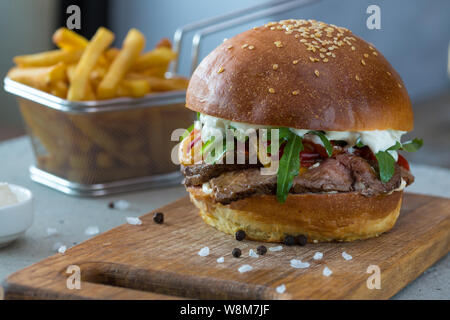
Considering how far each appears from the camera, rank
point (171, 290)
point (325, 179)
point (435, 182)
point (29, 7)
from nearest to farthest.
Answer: point (171, 290), point (325, 179), point (435, 182), point (29, 7)

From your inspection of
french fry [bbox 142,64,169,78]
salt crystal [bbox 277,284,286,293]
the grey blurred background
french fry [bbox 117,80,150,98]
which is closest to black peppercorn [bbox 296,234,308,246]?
salt crystal [bbox 277,284,286,293]

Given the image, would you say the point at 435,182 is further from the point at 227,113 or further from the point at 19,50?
the point at 19,50

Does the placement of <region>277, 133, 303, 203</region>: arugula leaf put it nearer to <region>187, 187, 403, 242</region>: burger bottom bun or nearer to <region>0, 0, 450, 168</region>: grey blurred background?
<region>187, 187, 403, 242</region>: burger bottom bun

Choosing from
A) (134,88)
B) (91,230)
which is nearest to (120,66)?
(134,88)

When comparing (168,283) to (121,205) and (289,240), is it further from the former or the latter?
(121,205)

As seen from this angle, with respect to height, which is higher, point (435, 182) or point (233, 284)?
point (233, 284)

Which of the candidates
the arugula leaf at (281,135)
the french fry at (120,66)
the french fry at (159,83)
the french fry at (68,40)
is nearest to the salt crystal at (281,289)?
the arugula leaf at (281,135)
